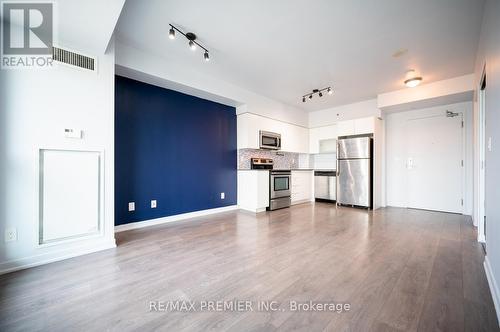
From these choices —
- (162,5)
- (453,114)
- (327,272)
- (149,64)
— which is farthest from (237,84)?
(453,114)

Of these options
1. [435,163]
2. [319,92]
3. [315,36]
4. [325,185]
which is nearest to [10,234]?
[315,36]

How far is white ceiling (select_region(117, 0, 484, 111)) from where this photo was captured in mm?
2098

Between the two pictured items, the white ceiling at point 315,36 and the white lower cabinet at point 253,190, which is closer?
the white ceiling at point 315,36

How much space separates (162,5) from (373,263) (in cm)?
341

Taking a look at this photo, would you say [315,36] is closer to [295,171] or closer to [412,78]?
[412,78]

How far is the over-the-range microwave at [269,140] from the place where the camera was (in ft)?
15.6

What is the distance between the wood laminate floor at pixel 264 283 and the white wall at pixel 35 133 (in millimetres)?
208

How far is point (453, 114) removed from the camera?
422 centimetres

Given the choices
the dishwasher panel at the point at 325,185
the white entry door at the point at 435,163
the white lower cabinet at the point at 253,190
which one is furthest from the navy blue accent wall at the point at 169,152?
the white entry door at the point at 435,163

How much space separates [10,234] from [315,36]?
3.92 meters

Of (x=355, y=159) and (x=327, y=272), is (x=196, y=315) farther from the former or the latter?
(x=355, y=159)

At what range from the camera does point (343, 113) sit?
545 cm

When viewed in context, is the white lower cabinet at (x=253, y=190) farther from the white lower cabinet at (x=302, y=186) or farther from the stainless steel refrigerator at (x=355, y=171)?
the stainless steel refrigerator at (x=355, y=171)

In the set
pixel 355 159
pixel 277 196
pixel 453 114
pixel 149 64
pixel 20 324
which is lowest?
pixel 20 324
